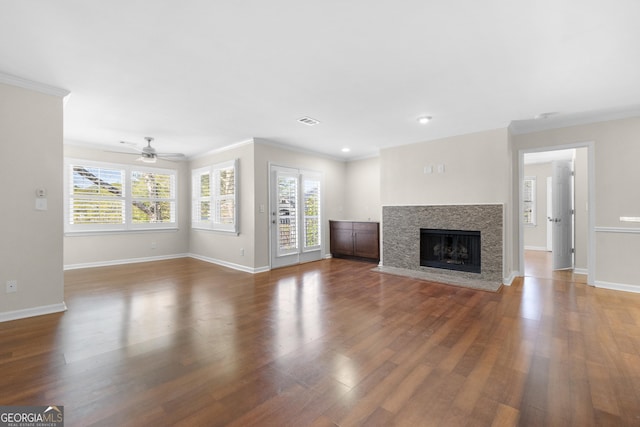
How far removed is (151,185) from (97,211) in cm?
120

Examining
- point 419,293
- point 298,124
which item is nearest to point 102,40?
point 298,124

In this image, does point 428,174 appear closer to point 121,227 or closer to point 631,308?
point 631,308

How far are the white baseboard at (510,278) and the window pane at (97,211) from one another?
7.50 m

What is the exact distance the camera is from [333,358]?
2.16 m

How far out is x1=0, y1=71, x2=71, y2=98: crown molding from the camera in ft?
9.24

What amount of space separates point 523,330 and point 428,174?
310cm

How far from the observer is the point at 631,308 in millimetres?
3217

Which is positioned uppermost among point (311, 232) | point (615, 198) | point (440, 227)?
point (615, 198)

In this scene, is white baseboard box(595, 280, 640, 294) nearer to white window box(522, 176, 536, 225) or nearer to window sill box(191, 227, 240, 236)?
white window box(522, 176, 536, 225)

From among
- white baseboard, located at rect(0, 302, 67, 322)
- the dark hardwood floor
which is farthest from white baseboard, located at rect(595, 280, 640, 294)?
white baseboard, located at rect(0, 302, 67, 322)

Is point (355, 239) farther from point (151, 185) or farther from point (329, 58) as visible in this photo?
point (151, 185)

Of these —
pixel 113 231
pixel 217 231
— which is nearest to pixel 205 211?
pixel 217 231

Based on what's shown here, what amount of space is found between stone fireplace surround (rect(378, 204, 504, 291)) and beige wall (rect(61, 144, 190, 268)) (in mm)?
5002

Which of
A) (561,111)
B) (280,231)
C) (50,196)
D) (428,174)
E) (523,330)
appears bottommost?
(523,330)
